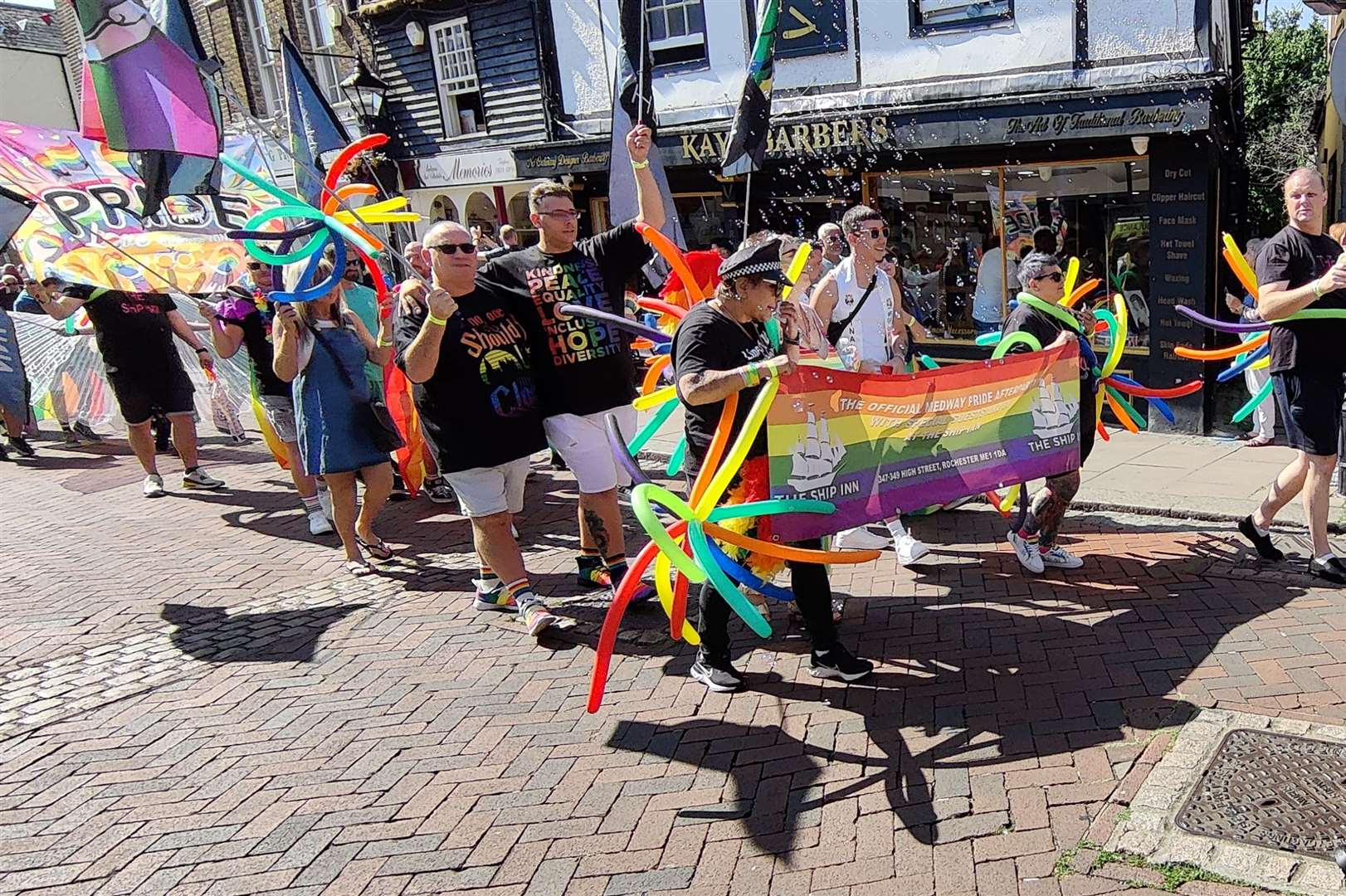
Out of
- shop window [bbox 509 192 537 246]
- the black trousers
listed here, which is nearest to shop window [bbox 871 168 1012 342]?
shop window [bbox 509 192 537 246]

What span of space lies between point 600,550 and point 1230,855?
319 cm

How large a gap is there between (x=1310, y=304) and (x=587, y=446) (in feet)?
11.3

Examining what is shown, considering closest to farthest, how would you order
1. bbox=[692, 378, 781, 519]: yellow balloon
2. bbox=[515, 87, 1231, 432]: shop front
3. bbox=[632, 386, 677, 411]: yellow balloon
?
bbox=[692, 378, 781, 519]: yellow balloon, bbox=[632, 386, 677, 411]: yellow balloon, bbox=[515, 87, 1231, 432]: shop front

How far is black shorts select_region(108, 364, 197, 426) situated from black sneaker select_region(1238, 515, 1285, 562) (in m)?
7.99

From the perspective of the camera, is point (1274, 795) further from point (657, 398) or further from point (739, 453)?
point (657, 398)

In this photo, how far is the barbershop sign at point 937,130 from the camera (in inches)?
312

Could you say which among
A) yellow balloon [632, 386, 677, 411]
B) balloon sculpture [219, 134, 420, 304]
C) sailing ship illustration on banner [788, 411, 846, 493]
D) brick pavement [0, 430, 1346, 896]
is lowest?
brick pavement [0, 430, 1346, 896]

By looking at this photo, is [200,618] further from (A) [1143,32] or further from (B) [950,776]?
(A) [1143,32]

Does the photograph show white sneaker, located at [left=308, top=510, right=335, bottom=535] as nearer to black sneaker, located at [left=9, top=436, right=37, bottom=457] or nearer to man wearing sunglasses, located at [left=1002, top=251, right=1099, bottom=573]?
man wearing sunglasses, located at [left=1002, top=251, right=1099, bottom=573]

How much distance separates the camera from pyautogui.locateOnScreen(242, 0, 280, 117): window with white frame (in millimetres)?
18453

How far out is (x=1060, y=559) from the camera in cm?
502

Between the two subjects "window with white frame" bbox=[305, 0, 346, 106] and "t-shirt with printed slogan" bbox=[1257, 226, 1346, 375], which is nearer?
"t-shirt with printed slogan" bbox=[1257, 226, 1346, 375]

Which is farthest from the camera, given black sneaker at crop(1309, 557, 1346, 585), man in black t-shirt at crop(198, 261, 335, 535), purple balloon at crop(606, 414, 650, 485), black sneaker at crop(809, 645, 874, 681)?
man in black t-shirt at crop(198, 261, 335, 535)

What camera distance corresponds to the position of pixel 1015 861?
2766 millimetres
